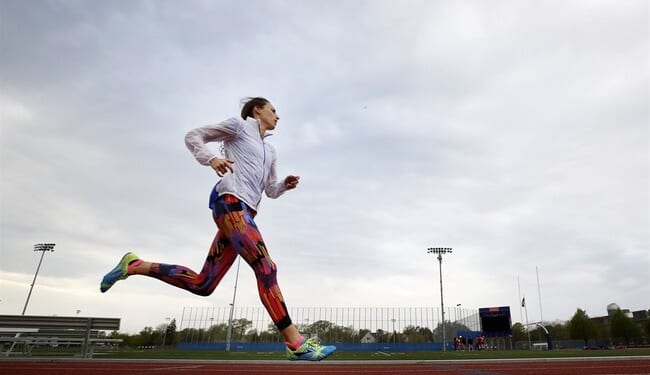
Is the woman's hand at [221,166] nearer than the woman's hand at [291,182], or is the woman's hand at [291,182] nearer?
the woman's hand at [221,166]

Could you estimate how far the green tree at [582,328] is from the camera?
6479 cm

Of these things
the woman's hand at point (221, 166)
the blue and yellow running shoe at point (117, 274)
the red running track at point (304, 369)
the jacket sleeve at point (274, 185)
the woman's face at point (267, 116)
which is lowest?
the red running track at point (304, 369)

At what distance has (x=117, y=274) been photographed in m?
3.75

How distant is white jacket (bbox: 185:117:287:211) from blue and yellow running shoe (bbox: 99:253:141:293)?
1160mm

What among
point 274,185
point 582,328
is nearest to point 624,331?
point 582,328

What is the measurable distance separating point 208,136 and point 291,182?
986mm

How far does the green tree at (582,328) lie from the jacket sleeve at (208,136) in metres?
77.1

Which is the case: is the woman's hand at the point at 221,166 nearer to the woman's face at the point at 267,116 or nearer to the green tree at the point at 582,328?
the woman's face at the point at 267,116

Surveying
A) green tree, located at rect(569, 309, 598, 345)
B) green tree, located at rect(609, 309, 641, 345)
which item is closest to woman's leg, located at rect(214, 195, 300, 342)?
green tree, located at rect(609, 309, 641, 345)

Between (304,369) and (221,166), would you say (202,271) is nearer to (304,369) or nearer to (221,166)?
(221,166)

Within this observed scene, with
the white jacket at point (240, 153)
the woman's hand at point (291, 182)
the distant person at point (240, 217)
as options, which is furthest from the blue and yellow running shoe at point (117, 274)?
the woman's hand at point (291, 182)

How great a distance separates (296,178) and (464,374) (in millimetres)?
5097

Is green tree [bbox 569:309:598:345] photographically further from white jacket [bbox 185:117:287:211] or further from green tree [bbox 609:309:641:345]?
white jacket [bbox 185:117:287:211]

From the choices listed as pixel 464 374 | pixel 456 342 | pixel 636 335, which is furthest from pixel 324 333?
pixel 636 335
